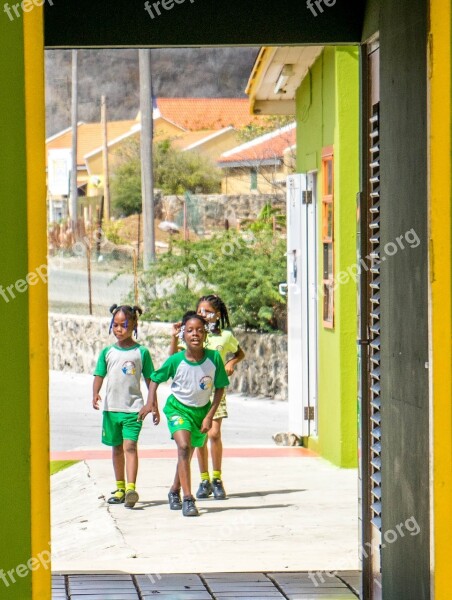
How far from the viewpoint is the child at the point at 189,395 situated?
9523 mm

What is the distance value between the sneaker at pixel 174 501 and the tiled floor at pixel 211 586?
2.25 meters

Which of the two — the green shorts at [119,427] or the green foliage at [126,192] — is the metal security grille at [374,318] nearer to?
the green shorts at [119,427]

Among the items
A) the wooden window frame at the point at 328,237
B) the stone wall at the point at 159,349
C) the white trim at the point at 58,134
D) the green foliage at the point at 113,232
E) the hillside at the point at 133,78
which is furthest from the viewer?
the white trim at the point at 58,134

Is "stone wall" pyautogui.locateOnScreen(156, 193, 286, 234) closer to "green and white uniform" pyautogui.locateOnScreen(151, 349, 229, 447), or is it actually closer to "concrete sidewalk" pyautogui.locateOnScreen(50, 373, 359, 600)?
"concrete sidewalk" pyautogui.locateOnScreen(50, 373, 359, 600)

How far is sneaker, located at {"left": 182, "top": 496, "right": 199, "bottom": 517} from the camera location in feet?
31.1

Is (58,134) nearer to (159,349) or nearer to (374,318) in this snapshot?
(159,349)

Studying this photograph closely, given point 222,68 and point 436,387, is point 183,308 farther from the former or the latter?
point 222,68

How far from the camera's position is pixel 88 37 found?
6.51m


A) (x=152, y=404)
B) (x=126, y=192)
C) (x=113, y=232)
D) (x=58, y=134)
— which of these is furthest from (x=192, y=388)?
(x=58, y=134)

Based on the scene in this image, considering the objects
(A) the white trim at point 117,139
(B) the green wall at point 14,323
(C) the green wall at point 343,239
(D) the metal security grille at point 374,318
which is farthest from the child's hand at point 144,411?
(A) the white trim at point 117,139

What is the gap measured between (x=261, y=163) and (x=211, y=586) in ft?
95.4

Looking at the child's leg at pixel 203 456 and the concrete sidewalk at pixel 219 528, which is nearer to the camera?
the concrete sidewalk at pixel 219 528

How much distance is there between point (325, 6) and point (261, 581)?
9.90 ft

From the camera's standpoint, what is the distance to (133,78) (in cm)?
5256
